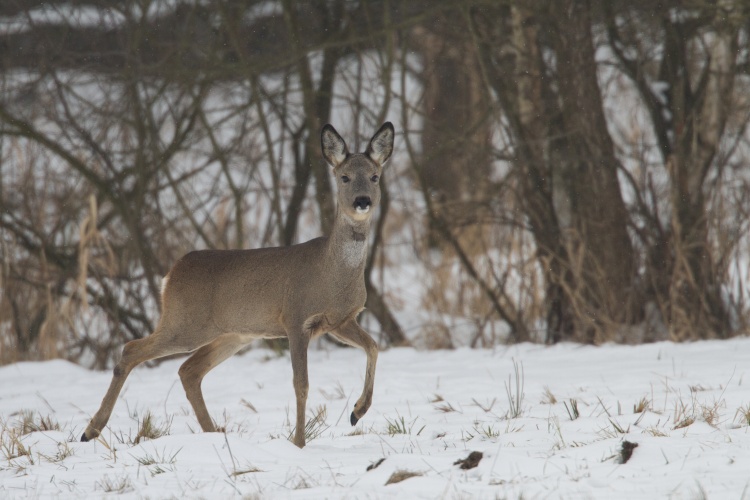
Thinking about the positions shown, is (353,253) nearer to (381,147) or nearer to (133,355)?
(381,147)

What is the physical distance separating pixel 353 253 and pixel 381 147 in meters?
0.67

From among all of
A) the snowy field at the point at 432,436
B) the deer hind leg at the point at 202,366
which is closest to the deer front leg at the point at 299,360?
the snowy field at the point at 432,436

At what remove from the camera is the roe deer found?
5410 mm

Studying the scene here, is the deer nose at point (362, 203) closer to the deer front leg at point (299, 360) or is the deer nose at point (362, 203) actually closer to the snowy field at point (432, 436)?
the deer front leg at point (299, 360)

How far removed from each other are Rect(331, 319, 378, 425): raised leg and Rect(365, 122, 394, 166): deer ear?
93 centimetres

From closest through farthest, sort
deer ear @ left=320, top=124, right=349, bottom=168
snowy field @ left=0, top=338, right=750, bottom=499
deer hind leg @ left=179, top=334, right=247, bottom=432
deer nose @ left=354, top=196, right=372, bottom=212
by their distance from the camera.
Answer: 1. snowy field @ left=0, top=338, right=750, bottom=499
2. deer nose @ left=354, top=196, right=372, bottom=212
3. deer ear @ left=320, top=124, right=349, bottom=168
4. deer hind leg @ left=179, top=334, right=247, bottom=432

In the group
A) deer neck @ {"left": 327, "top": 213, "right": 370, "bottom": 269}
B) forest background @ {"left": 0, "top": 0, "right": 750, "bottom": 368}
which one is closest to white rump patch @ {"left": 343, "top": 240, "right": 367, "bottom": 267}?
deer neck @ {"left": 327, "top": 213, "right": 370, "bottom": 269}

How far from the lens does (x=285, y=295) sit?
5.53m

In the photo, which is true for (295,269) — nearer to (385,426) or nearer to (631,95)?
(385,426)

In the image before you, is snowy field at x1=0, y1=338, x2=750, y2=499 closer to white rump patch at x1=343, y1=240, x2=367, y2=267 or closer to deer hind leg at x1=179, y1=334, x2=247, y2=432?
deer hind leg at x1=179, y1=334, x2=247, y2=432

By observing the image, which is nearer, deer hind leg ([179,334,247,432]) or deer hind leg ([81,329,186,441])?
deer hind leg ([81,329,186,441])

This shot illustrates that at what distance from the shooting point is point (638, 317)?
30.6 ft

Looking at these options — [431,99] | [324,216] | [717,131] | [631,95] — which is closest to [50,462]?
[324,216]

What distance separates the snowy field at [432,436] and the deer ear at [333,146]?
4.71ft
